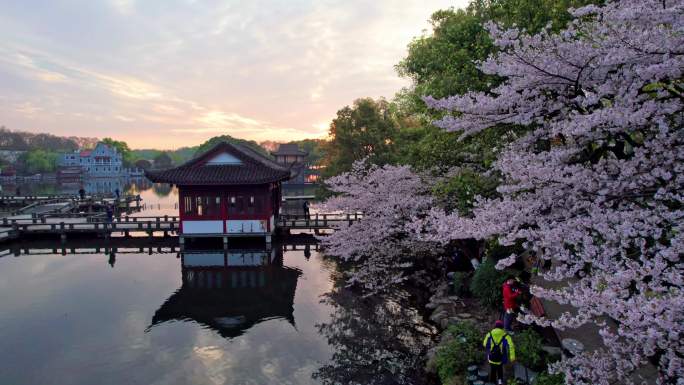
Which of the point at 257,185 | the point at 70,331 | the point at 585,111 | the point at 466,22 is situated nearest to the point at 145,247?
the point at 257,185

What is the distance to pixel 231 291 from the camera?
18.7 metres

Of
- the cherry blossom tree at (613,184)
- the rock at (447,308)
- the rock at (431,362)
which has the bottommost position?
the rock at (431,362)

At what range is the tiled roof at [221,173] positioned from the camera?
25484 mm

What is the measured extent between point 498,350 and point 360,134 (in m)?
24.1

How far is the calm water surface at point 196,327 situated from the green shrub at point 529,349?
296 cm

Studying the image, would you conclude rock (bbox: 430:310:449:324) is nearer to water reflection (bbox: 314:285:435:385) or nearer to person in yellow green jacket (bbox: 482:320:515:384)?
water reflection (bbox: 314:285:435:385)

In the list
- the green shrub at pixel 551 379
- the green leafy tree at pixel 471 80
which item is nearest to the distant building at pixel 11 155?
the green leafy tree at pixel 471 80

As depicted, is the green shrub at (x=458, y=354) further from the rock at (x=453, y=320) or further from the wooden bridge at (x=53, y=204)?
the wooden bridge at (x=53, y=204)

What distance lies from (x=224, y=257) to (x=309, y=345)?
13026mm

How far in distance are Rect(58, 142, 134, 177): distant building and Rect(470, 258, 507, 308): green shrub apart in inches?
5278

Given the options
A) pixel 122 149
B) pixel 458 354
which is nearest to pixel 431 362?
pixel 458 354

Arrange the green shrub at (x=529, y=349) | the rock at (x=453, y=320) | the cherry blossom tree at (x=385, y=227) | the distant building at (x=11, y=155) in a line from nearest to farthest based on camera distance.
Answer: the green shrub at (x=529, y=349) < the rock at (x=453, y=320) < the cherry blossom tree at (x=385, y=227) < the distant building at (x=11, y=155)

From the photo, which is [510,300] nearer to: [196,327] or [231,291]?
[196,327]

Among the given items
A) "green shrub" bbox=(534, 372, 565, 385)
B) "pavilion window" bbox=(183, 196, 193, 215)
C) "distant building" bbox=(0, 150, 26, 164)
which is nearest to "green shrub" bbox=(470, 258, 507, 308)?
"green shrub" bbox=(534, 372, 565, 385)
